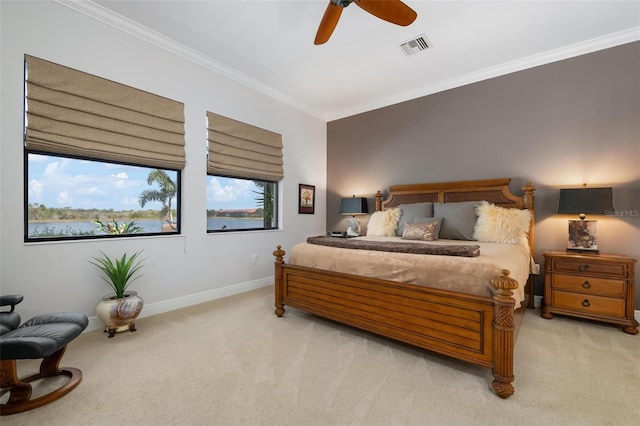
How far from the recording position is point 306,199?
4.93 meters

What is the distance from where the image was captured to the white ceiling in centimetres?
258

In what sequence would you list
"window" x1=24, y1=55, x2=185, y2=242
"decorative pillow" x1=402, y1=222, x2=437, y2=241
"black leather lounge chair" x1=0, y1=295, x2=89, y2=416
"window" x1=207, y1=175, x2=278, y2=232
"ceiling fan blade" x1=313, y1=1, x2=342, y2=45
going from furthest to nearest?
"window" x1=207, y1=175, x2=278, y2=232 < "decorative pillow" x1=402, y1=222, x2=437, y2=241 < "window" x1=24, y1=55, x2=185, y2=242 < "ceiling fan blade" x1=313, y1=1, x2=342, y2=45 < "black leather lounge chair" x1=0, y1=295, x2=89, y2=416

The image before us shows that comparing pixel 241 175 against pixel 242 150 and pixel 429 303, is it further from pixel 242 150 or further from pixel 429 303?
pixel 429 303

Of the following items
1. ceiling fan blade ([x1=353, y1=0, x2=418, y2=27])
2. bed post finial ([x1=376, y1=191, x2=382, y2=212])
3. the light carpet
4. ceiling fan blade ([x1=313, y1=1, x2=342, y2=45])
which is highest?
ceiling fan blade ([x1=313, y1=1, x2=342, y2=45])

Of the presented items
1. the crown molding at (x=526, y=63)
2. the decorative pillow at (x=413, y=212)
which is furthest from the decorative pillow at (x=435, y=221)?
the crown molding at (x=526, y=63)

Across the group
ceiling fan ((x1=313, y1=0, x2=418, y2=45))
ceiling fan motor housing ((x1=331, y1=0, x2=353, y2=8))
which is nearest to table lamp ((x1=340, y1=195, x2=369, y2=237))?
ceiling fan ((x1=313, y1=0, x2=418, y2=45))

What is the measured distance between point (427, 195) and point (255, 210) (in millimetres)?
2577

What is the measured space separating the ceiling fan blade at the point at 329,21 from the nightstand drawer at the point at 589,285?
3242 millimetres

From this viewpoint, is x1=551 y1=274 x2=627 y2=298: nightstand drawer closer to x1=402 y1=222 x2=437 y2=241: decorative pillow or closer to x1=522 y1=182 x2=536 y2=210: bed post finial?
x1=522 y1=182 x2=536 y2=210: bed post finial

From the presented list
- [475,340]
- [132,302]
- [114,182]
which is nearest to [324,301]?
[475,340]

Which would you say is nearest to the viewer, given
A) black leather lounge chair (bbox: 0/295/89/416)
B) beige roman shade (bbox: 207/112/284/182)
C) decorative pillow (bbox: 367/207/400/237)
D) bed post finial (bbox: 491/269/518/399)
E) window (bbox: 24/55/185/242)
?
black leather lounge chair (bbox: 0/295/89/416)

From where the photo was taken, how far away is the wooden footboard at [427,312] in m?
1.67

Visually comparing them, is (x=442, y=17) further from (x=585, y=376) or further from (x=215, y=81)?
(x=585, y=376)

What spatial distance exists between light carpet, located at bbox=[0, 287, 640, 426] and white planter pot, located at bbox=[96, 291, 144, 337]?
0.34 feet
